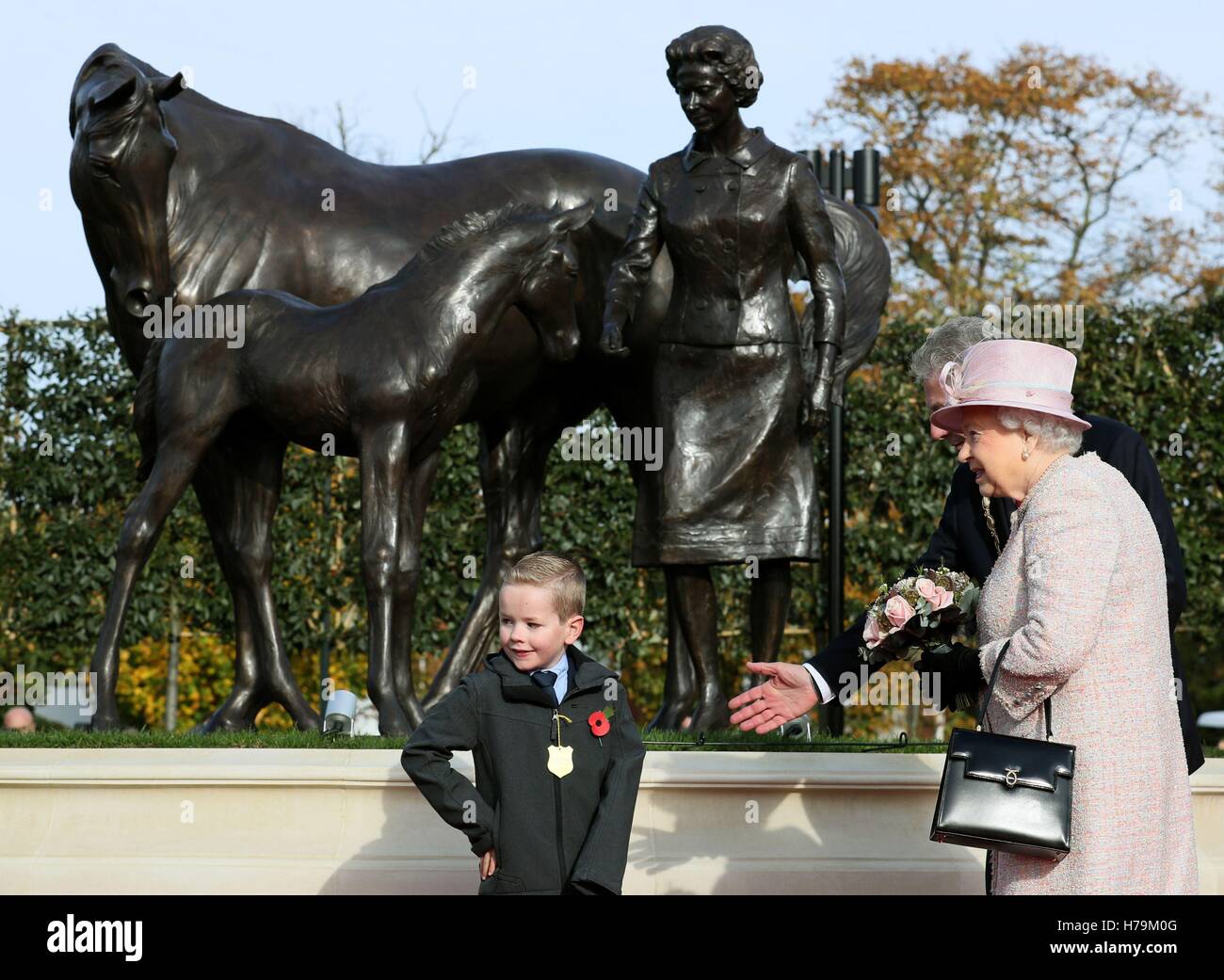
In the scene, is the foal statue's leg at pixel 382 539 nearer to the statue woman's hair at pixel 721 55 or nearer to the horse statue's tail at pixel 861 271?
the statue woman's hair at pixel 721 55

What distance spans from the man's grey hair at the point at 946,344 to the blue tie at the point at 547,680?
1347 mm

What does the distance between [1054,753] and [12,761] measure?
13.1 feet

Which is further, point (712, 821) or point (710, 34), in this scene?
point (710, 34)

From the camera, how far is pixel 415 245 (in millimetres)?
8031

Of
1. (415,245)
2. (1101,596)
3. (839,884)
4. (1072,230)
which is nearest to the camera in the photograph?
(1101,596)

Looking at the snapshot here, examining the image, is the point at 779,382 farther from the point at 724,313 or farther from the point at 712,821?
the point at 712,821

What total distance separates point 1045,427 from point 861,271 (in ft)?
15.4

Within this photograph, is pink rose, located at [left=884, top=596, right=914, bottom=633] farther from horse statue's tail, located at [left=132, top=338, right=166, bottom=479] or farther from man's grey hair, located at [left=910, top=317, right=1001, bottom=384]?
horse statue's tail, located at [left=132, top=338, right=166, bottom=479]

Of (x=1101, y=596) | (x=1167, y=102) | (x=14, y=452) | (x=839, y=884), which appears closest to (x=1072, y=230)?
(x=1167, y=102)

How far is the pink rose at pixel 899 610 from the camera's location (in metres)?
3.95

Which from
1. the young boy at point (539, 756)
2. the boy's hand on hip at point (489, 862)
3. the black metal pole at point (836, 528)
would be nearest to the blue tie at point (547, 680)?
the young boy at point (539, 756)

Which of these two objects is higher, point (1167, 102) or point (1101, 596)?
point (1167, 102)

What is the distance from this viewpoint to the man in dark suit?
397cm

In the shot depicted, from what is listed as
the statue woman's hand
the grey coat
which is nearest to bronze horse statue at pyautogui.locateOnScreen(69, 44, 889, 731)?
the statue woman's hand
